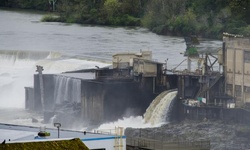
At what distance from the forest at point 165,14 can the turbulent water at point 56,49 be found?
1.98 meters

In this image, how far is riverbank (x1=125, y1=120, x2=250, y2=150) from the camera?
1775 inches

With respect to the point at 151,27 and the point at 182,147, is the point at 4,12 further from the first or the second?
the point at 182,147

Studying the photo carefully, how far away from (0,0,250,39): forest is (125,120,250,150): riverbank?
27.2m

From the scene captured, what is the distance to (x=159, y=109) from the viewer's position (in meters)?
52.8

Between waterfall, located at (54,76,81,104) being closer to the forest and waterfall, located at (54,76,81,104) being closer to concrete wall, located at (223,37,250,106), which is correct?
concrete wall, located at (223,37,250,106)

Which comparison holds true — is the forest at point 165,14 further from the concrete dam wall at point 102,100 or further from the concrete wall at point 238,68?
the concrete wall at point 238,68

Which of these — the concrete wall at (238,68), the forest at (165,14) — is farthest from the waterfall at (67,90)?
the forest at (165,14)

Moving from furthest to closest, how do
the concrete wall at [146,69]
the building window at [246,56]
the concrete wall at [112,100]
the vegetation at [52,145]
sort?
the concrete wall at [146,69] → the concrete wall at [112,100] → the building window at [246,56] → the vegetation at [52,145]

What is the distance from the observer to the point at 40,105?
193 feet

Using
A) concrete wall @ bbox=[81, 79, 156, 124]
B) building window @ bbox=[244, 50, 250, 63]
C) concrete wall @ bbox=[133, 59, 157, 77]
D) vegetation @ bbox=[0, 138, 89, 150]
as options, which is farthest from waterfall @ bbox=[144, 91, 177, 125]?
vegetation @ bbox=[0, 138, 89, 150]

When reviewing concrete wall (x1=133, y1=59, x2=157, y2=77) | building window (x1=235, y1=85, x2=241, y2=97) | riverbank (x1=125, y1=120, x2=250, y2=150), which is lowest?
riverbank (x1=125, y1=120, x2=250, y2=150)

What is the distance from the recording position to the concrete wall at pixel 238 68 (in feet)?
175

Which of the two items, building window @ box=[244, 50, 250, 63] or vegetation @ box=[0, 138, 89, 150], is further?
building window @ box=[244, 50, 250, 63]

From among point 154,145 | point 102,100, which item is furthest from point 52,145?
point 102,100
